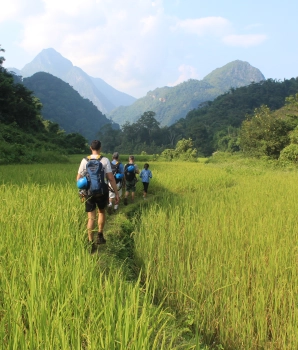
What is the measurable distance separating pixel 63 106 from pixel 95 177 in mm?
83004

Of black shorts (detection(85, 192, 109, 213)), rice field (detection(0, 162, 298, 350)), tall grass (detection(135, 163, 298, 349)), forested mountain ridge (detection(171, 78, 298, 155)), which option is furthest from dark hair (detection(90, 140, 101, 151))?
forested mountain ridge (detection(171, 78, 298, 155))

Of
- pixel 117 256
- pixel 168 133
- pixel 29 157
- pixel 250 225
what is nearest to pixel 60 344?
pixel 117 256

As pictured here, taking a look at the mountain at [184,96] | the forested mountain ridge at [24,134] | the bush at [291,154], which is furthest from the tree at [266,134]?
the mountain at [184,96]

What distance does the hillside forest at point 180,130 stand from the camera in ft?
59.2

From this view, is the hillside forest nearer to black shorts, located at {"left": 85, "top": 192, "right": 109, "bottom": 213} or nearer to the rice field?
black shorts, located at {"left": 85, "top": 192, "right": 109, "bottom": 213}

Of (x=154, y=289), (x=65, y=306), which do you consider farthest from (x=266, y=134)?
(x=65, y=306)

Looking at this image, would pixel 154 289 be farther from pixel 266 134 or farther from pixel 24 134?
pixel 266 134

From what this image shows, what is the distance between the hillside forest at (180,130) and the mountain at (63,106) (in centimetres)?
53

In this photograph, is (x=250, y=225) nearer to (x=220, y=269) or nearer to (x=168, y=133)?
(x=220, y=269)

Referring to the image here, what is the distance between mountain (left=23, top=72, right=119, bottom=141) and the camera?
74438mm

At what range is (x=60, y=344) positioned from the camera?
140cm

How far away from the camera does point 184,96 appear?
150 m

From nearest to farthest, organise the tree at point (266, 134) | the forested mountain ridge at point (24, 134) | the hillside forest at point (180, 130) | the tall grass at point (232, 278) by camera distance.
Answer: the tall grass at point (232, 278), the forested mountain ridge at point (24, 134), the hillside forest at point (180, 130), the tree at point (266, 134)

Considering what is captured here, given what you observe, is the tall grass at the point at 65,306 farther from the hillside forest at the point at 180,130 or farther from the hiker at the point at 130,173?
the hillside forest at the point at 180,130
